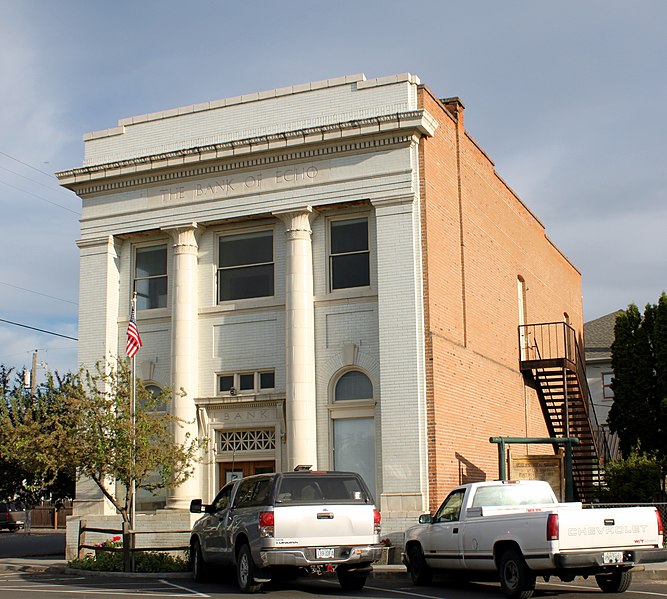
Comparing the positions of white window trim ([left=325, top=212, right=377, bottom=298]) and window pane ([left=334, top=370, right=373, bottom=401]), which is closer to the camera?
window pane ([left=334, top=370, right=373, bottom=401])

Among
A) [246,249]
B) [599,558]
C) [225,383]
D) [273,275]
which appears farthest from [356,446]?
[599,558]

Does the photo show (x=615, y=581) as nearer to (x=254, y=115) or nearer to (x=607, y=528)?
(x=607, y=528)

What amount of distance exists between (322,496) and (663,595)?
5.20 m

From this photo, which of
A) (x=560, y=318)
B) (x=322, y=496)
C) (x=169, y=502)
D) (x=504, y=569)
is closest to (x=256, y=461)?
(x=169, y=502)

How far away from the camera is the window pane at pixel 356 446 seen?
22469 millimetres

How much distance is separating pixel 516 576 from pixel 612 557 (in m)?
1.34

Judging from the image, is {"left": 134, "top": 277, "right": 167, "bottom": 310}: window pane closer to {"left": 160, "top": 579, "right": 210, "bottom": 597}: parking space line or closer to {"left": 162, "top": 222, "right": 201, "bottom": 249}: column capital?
{"left": 162, "top": 222, "right": 201, "bottom": 249}: column capital

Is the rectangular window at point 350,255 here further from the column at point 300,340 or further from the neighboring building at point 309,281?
the column at point 300,340

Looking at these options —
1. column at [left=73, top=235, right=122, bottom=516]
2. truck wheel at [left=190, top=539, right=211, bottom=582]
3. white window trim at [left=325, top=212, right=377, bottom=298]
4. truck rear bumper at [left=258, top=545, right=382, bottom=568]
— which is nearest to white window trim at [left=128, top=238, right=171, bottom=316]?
column at [left=73, top=235, right=122, bottom=516]

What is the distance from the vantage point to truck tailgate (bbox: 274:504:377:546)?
14.9 meters

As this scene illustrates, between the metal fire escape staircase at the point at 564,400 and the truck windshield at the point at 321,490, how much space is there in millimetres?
12351

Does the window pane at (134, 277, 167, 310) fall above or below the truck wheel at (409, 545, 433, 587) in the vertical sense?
above

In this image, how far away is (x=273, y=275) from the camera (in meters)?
24.5

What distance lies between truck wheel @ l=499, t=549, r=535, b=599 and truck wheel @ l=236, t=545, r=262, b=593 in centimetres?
372
